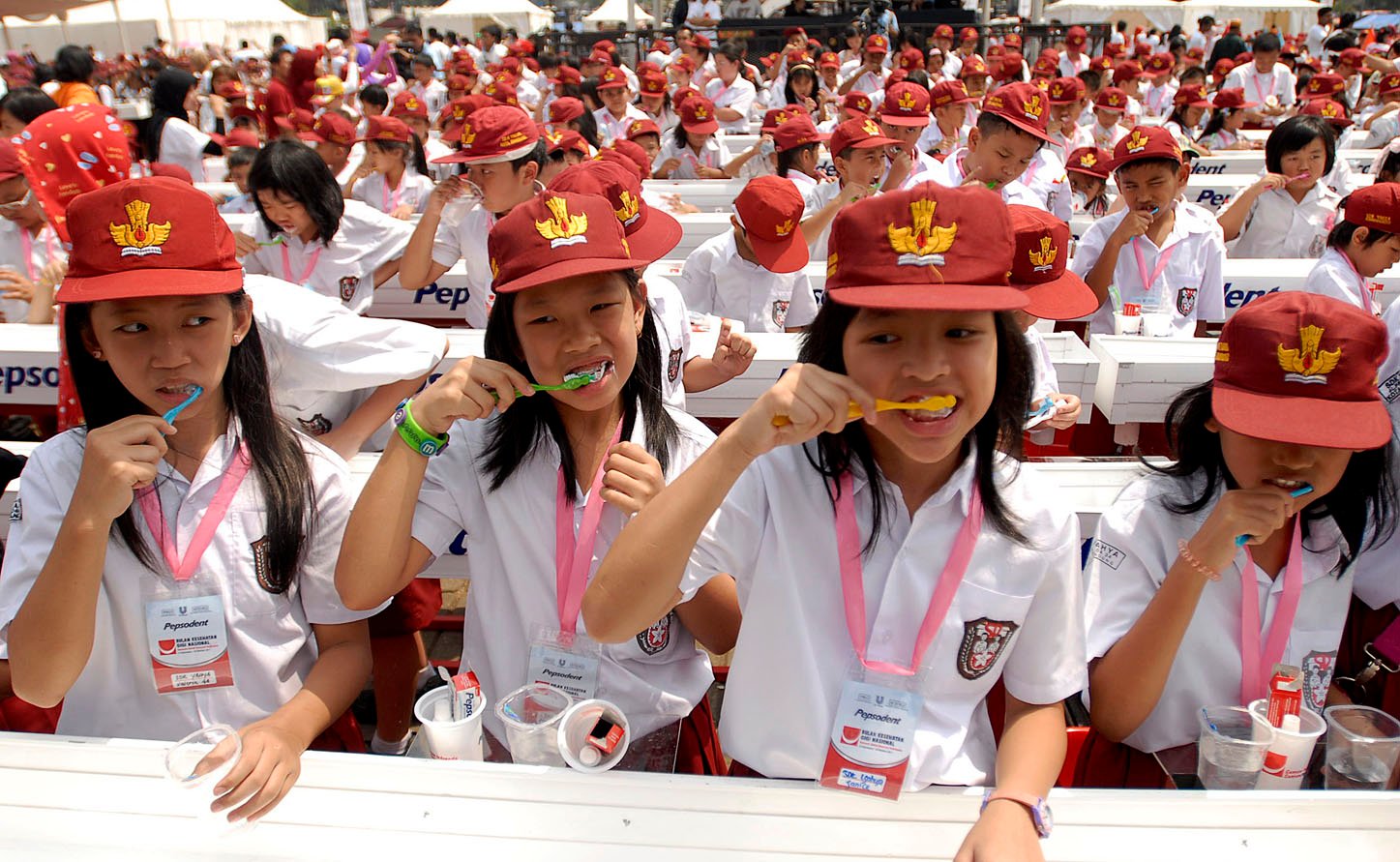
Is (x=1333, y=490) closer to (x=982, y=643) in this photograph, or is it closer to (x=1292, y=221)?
(x=982, y=643)

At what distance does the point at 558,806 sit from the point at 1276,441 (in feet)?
4.64

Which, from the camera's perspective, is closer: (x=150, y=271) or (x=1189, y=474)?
(x=150, y=271)

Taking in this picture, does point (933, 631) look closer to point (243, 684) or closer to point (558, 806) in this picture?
point (558, 806)

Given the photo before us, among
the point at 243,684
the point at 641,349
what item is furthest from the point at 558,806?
the point at 641,349

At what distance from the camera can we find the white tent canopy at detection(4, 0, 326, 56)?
2600cm

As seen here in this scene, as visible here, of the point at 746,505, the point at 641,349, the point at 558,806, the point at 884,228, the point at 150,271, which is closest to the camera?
the point at 884,228

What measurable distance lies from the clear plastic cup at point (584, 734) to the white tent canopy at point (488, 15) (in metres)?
29.0

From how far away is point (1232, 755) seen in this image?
5.41 feet

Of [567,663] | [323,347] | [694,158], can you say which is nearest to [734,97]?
[694,158]

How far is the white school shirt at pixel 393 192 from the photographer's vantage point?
7.12 meters

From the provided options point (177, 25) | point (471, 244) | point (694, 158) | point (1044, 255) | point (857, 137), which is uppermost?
point (177, 25)

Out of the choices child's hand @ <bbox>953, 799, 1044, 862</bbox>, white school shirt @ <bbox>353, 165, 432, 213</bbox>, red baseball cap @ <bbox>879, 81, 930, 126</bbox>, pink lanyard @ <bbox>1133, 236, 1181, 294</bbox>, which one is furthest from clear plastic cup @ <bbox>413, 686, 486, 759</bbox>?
red baseball cap @ <bbox>879, 81, 930, 126</bbox>

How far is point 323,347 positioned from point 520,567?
1.10 metres

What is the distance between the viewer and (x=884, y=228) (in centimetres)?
137
